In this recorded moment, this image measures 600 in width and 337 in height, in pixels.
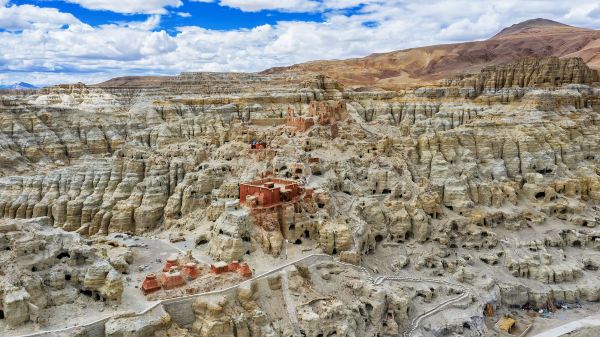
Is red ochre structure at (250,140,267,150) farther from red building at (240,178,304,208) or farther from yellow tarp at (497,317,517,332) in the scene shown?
yellow tarp at (497,317,517,332)

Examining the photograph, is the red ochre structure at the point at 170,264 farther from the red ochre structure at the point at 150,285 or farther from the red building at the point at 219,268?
the red building at the point at 219,268

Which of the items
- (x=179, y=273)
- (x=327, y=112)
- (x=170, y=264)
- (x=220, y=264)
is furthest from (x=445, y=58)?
(x=179, y=273)

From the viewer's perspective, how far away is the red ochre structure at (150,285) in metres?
37.8

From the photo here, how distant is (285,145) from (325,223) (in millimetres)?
18611

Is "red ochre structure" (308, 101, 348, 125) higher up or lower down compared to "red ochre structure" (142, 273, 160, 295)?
higher up

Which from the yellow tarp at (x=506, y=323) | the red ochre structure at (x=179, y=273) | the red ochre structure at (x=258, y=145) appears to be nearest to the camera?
the red ochre structure at (x=179, y=273)

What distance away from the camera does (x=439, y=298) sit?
4778cm

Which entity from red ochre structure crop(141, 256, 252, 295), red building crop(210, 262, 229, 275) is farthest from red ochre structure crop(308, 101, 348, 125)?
red building crop(210, 262, 229, 275)

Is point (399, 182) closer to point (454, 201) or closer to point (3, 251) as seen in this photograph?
point (454, 201)

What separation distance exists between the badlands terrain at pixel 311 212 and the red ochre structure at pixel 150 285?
0.38 ft

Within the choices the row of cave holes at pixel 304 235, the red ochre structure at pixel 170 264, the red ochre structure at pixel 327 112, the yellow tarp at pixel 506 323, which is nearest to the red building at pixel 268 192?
the row of cave holes at pixel 304 235

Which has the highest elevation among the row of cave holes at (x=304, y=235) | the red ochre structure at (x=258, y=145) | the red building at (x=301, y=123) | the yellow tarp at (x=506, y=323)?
the red building at (x=301, y=123)

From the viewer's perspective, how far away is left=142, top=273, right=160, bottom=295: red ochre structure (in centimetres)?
3778

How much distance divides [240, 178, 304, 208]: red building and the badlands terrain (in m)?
0.22
